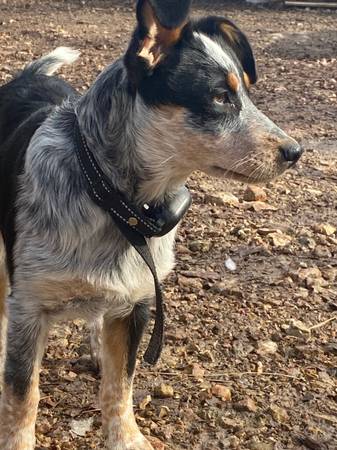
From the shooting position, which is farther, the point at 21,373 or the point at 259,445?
the point at 259,445

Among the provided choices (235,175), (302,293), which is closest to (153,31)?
(235,175)

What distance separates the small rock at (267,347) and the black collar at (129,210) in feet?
3.81

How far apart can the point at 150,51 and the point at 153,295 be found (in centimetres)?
112

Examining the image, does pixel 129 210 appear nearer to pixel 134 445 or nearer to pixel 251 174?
pixel 251 174

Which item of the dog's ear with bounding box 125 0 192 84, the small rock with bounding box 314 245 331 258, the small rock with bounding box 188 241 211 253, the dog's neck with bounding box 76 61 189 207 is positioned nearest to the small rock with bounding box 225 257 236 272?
the small rock with bounding box 188 241 211 253

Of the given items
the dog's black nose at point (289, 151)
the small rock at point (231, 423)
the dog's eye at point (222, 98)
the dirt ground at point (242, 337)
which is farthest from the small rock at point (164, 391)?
the dog's eye at point (222, 98)

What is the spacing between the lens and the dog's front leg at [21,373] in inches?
123

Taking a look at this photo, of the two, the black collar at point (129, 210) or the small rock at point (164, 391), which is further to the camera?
the small rock at point (164, 391)

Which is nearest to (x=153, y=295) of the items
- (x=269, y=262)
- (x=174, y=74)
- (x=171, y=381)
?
(x=171, y=381)

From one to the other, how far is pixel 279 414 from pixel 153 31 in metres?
1.95

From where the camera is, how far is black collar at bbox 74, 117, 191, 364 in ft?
9.66

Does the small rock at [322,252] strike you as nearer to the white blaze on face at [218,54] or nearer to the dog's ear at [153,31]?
the white blaze on face at [218,54]

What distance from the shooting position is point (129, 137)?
9.67ft

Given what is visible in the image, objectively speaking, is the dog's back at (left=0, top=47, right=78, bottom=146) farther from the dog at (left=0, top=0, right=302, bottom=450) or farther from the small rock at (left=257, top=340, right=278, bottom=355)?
the small rock at (left=257, top=340, right=278, bottom=355)
